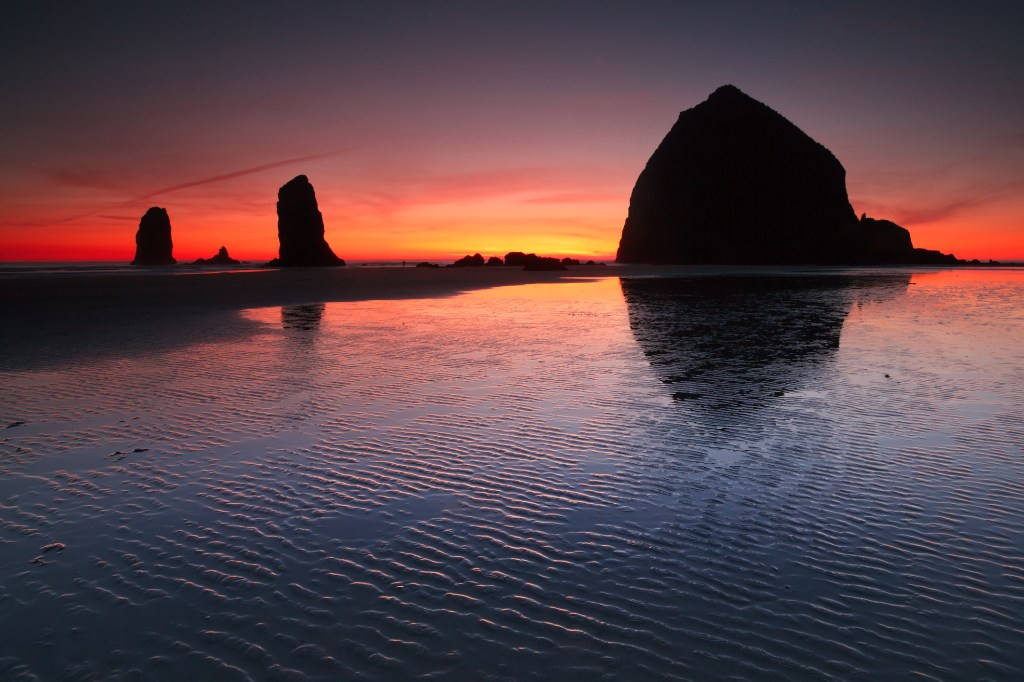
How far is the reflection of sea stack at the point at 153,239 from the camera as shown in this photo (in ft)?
554

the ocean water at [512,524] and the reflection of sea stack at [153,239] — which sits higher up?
the reflection of sea stack at [153,239]

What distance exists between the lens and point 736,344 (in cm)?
1605

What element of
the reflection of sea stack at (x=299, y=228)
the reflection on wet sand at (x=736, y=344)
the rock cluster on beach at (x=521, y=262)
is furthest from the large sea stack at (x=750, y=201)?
the reflection on wet sand at (x=736, y=344)

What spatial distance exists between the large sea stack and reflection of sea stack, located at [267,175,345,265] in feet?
278

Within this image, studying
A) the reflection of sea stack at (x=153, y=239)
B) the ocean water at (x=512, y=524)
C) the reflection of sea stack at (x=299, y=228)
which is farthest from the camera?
the reflection of sea stack at (x=153, y=239)

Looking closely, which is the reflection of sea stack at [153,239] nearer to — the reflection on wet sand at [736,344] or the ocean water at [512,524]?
the reflection on wet sand at [736,344]

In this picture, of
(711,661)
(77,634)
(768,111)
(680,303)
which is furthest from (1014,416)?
(768,111)

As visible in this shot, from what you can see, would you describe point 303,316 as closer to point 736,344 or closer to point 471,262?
point 736,344

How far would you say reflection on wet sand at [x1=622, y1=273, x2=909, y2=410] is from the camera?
434 inches

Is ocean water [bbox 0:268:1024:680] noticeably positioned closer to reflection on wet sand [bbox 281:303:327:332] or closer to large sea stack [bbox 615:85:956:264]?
reflection on wet sand [bbox 281:303:327:332]

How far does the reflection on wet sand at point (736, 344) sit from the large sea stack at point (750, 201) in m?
118

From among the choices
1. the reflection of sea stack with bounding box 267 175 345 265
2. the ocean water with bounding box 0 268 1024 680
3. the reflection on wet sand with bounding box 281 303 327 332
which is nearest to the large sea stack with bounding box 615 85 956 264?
the reflection of sea stack with bounding box 267 175 345 265

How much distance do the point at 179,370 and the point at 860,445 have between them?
13149 millimetres

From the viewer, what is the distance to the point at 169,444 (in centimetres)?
778
